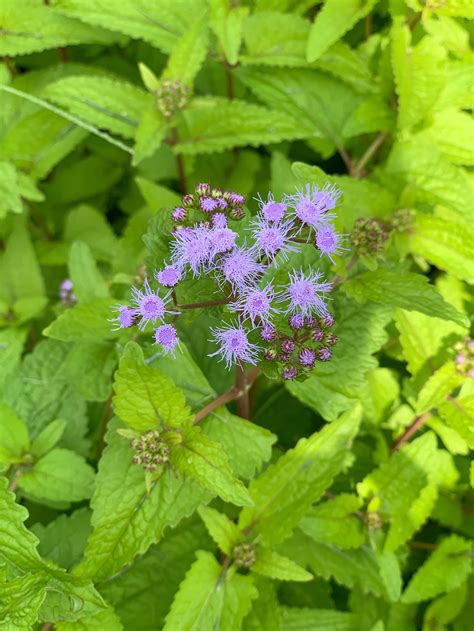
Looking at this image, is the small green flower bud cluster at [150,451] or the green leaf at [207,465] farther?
the small green flower bud cluster at [150,451]

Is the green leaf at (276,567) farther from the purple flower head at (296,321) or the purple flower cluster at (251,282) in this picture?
the purple flower head at (296,321)

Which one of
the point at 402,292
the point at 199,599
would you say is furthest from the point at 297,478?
the point at 402,292

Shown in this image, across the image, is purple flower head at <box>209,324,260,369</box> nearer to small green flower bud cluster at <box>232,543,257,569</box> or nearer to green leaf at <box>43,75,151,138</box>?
small green flower bud cluster at <box>232,543,257,569</box>

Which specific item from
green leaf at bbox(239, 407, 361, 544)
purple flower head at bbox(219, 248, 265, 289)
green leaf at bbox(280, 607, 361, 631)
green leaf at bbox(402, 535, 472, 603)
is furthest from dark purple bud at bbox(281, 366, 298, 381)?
green leaf at bbox(402, 535, 472, 603)

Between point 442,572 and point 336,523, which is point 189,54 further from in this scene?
point 442,572

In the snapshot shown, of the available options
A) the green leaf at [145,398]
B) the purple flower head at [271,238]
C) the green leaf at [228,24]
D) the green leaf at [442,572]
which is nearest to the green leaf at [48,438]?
the green leaf at [145,398]

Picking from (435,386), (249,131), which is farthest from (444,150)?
(435,386)

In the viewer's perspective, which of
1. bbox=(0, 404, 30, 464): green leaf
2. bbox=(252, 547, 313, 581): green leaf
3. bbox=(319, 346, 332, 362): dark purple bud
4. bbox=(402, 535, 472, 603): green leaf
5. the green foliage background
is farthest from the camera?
bbox=(402, 535, 472, 603): green leaf
